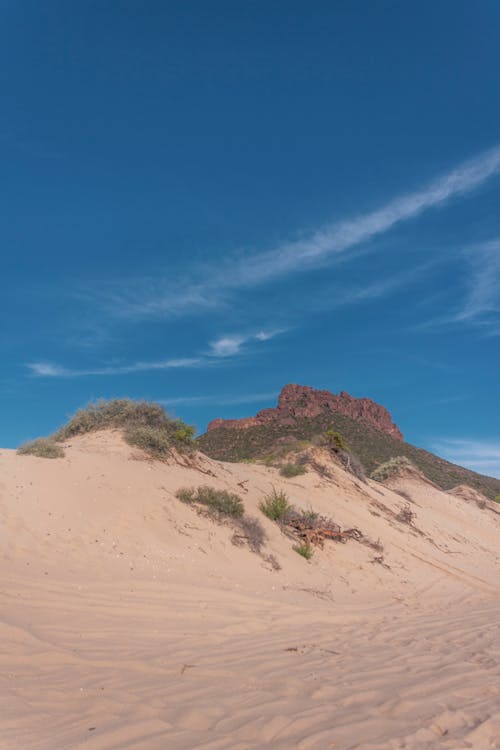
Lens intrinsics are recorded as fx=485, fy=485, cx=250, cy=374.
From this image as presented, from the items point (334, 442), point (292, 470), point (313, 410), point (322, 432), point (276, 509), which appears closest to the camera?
point (276, 509)

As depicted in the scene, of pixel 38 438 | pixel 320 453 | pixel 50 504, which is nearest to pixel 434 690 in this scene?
pixel 50 504

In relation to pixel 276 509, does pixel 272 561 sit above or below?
below

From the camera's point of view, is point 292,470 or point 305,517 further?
point 292,470

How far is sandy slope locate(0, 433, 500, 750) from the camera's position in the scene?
338 centimetres

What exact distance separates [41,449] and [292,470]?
9.82 m

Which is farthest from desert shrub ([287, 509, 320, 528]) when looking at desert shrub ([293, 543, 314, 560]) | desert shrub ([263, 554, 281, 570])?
desert shrub ([263, 554, 281, 570])

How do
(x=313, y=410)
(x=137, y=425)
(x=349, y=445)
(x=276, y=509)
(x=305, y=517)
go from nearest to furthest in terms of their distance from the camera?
(x=276, y=509), (x=305, y=517), (x=137, y=425), (x=349, y=445), (x=313, y=410)

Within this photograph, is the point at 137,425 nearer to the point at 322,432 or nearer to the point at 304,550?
the point at 304,550

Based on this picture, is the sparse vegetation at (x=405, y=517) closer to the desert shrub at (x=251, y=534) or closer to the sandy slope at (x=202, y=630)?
the sandy slope at (x=202, y=630)

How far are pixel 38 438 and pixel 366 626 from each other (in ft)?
28.8

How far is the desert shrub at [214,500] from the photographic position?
438 inches

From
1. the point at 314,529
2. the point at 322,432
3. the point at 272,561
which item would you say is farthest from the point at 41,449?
A: the point at 322,432

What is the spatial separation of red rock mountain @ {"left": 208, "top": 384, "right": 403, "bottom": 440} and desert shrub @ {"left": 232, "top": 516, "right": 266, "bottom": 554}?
4705 centimetres

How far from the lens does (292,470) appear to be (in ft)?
60.7
